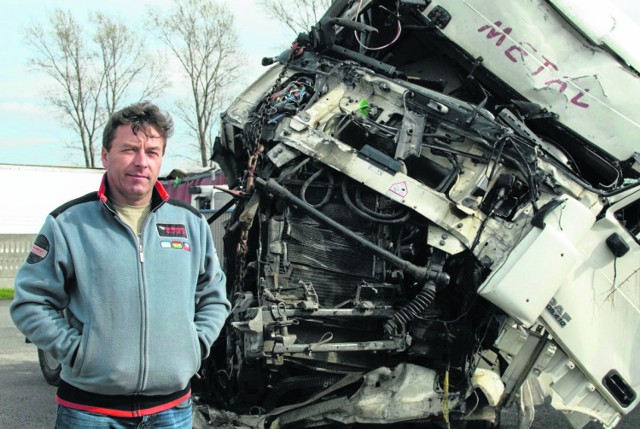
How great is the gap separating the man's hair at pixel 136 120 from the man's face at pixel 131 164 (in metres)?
0.01

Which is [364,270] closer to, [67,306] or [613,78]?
[613,78]

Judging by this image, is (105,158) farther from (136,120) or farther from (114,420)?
(114,420)

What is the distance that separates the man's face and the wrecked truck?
2.09 metres

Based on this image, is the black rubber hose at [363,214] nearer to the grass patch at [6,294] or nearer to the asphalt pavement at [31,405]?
the asphalt pavement at [31,405]

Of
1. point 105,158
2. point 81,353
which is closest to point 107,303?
point 81,353

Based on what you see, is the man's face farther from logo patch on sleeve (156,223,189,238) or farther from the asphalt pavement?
the asphalt pavement

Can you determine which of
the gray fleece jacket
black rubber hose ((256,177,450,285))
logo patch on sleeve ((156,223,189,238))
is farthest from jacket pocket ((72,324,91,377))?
black rubber hose ((256,177,450,285))

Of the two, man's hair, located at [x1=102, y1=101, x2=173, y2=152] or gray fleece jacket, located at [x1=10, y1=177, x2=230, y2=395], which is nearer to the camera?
gray fleece jacket, located at [x1=10, y1=177, x2=230, y2=395]

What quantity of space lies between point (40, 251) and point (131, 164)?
15.4 inches

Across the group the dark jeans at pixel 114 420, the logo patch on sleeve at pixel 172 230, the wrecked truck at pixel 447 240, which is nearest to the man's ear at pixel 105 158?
the logo patch on sleeve at pixel 172 230

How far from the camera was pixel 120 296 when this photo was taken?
212cm

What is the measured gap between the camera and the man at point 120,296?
2092mm

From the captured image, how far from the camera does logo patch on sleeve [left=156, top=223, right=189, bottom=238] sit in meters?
2.29

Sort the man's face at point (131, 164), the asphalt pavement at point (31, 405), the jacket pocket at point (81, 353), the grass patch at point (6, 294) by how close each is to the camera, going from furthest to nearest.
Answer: the grass patch at point (6, 294) < the asphalt pavement at point (31, 405) < the man's face at point (131, 164) < the jacket pocket at point (81, 353)
